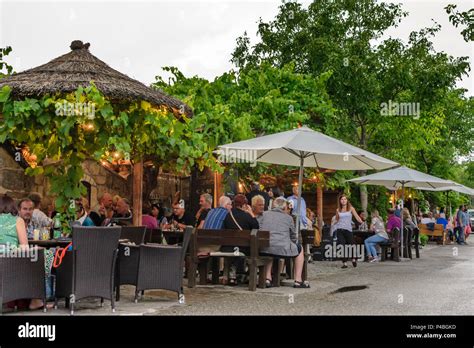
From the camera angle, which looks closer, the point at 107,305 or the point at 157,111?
the point at 107,305

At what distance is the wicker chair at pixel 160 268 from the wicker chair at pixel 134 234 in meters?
0.81

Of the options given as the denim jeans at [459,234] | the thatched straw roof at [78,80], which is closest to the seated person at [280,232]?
the thatched straw roof at [78,80]

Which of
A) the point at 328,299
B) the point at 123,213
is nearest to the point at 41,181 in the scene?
the point at 123,213

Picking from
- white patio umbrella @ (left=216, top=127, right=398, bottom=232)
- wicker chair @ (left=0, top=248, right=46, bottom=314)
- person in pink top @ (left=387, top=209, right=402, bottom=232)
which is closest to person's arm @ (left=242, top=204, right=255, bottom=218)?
white patio umbrella @ (left=216, top=127, right=398, bottom=232)

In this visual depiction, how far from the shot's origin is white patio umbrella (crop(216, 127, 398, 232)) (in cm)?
1172

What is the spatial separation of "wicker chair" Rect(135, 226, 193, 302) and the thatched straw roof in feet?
6.50

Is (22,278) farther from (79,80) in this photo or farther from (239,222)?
(239,222)

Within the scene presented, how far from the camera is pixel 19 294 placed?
7.93 meters

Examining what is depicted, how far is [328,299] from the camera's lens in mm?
10148

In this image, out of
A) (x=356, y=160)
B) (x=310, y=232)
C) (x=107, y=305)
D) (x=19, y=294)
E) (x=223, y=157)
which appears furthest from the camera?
(x=223, y=157)

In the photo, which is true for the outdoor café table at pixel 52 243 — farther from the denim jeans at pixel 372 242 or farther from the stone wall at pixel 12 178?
the denim jeans at pixel 372 242
